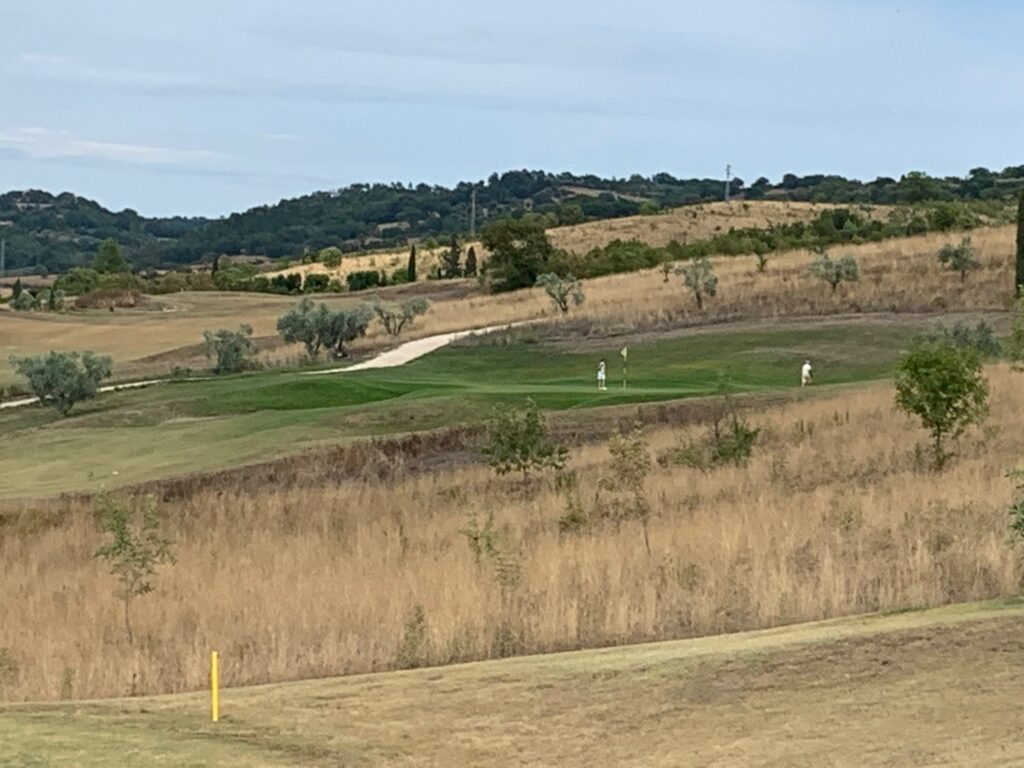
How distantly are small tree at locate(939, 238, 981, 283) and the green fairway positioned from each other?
10.1m

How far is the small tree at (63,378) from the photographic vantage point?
43.1 meters

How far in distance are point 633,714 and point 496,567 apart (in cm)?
662

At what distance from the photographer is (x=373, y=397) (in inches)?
1531

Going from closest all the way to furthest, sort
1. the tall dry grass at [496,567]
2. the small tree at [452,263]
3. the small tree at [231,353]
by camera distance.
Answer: the tall dry grass at [496,567] < the small tree at [231,353] < the small tree at [452,263]

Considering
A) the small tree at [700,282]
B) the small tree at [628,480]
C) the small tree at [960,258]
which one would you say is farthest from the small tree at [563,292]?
the small tree at [628,480]

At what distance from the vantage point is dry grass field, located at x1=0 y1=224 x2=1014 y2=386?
56844mm

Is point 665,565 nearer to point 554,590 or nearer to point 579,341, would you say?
point 554,590

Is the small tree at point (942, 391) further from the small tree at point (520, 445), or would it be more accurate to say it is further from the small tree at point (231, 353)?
the small tree at point (231, 353)

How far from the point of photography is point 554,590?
1407 cm

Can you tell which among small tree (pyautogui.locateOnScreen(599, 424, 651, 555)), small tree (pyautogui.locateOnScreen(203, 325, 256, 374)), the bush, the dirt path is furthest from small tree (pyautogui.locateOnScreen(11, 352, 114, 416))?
the bush

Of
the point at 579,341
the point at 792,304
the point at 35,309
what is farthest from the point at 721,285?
the point at 35,309

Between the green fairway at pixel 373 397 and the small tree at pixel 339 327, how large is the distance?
16.6 feet

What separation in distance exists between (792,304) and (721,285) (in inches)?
339

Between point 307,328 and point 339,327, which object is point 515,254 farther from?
point 307,328
